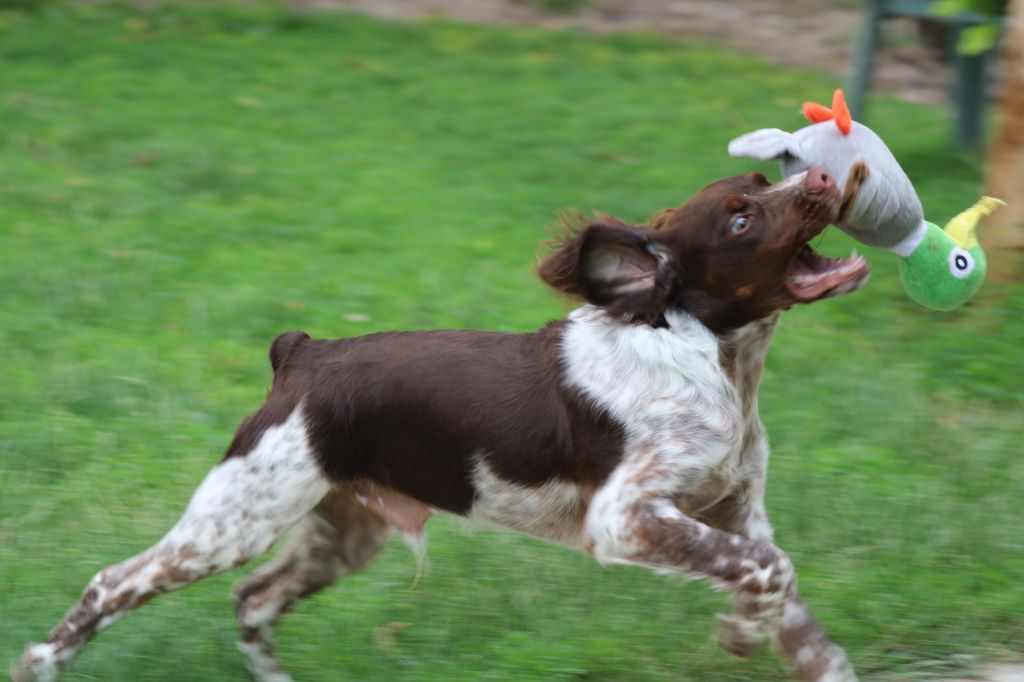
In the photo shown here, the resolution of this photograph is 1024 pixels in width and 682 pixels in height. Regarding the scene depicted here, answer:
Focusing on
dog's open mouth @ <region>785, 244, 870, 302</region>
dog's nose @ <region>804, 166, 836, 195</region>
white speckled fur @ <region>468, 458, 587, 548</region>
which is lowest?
white speckled fur @ <region>468, 458, 587, 548</region>

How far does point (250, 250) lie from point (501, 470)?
14.7 ft

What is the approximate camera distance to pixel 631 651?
4.82 metres

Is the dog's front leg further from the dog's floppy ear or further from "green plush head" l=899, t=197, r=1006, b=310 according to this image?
"green plush head" l=899, t=197, r=1006, b=310

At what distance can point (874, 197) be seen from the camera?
448 centimetres

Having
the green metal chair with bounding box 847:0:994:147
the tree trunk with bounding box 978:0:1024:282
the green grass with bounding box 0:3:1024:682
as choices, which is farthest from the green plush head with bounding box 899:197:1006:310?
the green metal chair with bounding box 847:0:994:147

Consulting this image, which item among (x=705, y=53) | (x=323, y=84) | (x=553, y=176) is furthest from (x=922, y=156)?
(x=323, y=84)

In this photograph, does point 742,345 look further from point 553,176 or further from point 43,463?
point 553,176

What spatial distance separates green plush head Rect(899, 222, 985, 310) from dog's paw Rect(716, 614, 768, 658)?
125 centimetres

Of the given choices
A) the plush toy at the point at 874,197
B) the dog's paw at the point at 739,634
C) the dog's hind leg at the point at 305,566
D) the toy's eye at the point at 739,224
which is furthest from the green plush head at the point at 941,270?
the dog's hind leg at the point at 305,566

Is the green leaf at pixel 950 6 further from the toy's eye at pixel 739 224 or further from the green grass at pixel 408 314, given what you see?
the toy's eye at pixel 739 224

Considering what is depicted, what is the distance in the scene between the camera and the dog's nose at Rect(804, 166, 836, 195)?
423 cm

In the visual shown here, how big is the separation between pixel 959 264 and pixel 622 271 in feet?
3.71

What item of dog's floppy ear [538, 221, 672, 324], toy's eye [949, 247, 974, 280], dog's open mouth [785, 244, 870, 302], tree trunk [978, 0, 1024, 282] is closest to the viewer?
dog's open mouth [785, 244, 870, 302]

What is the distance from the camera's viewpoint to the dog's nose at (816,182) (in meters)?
4.23
